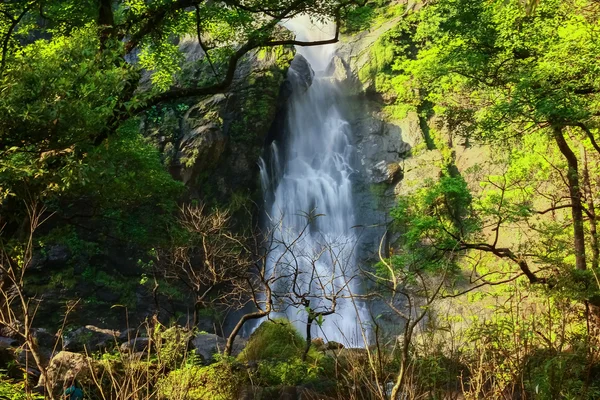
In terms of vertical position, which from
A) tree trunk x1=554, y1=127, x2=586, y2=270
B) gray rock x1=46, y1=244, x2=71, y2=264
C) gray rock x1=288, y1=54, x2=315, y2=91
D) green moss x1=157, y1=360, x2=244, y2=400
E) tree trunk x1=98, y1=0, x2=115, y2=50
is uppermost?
gray rock x1=288, y1=54, x2=315, y2=91

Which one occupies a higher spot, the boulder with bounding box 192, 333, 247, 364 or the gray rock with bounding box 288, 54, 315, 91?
the gray rock with bounding box 288, 54, 315, 91

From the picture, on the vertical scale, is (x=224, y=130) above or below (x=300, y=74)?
below

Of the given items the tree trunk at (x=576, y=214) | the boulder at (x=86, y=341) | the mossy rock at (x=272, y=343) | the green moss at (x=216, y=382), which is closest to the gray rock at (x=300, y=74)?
the boulder at (x=86, y=341)

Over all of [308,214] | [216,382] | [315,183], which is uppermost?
[315,183]

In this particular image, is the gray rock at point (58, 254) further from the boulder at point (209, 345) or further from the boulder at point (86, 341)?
the boulder at point (209, 345)

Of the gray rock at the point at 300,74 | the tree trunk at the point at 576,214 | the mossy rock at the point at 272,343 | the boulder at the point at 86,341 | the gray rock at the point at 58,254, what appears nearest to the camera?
the tree trunk at the point at 576,214

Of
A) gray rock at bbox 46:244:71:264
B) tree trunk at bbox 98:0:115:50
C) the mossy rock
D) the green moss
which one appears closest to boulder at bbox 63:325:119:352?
the mossy rock

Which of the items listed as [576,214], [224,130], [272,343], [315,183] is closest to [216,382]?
[272,343]

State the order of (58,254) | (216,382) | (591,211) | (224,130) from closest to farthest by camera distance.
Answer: (216,382)
(591,211)
(58,254)
(224,130)

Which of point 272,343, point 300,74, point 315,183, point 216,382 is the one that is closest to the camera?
point 216,382

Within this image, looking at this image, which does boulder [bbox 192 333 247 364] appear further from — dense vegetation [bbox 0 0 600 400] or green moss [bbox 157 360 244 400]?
green moss [bbox 157 360 244 400]

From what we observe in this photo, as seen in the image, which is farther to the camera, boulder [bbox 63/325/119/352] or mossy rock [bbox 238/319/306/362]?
boulder [bbox 63/325/119/352]

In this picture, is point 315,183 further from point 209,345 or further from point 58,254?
point 209,345

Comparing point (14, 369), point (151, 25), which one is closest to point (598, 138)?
point (151, 25)
